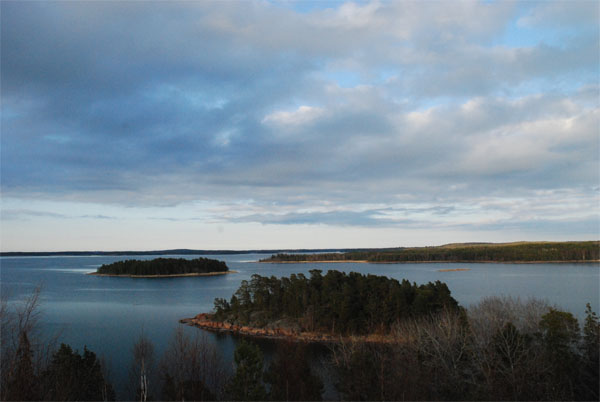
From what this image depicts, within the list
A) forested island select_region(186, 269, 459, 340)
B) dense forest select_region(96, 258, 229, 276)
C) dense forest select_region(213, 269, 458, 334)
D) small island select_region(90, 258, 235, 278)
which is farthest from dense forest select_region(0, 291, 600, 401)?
dense forest select_region(96, 258, 229, 276)

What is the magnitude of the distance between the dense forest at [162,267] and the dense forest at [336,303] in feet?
243

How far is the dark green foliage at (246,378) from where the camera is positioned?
12.3 metres

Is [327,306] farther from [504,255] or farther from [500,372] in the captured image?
[504,255]

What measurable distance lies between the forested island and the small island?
241 feet

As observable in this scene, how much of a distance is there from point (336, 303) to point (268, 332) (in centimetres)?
659

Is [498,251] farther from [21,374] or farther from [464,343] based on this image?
[21,374]

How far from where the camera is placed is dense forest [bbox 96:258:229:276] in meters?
110

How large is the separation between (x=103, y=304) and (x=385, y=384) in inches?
1807

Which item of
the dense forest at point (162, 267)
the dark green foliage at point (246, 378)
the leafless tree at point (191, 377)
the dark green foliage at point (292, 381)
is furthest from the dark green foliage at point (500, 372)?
the dense forest at point (162, 267)

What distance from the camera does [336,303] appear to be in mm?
33750

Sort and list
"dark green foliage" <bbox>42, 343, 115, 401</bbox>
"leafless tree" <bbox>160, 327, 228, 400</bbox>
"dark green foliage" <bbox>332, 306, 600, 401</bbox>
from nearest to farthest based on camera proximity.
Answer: "dark green foliage" <bbox>42, 343, 115, 401</bbox> → "dark green foliage" <bbox>332, 306, 600, 401</bbox> → "leafless tree" <bbox>160, 327, 228, 400</bbox>

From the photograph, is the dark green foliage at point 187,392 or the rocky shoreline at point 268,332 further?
the rocky shoreline at point 268,332

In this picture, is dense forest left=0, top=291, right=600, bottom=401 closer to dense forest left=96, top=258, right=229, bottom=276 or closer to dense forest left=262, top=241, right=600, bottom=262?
dense forest left=96, top=258, right=229, bottom=276

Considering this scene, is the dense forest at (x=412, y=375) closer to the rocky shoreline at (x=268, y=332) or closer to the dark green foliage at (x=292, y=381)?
the dark green foliage at (x=292, y=381)
